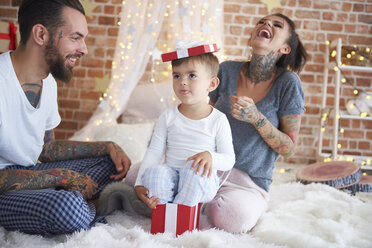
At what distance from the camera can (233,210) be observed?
1.37m

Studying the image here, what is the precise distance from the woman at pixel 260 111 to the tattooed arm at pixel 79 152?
0.46 metres

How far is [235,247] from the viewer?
1.18 metres

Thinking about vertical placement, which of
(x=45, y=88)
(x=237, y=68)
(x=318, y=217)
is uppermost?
(x=237, y=68)

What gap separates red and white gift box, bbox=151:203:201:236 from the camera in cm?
126

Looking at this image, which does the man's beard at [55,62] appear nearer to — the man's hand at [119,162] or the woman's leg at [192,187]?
the man's hand at [119,162]

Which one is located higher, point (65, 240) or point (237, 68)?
point (237, 68)

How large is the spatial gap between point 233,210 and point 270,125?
405 mm

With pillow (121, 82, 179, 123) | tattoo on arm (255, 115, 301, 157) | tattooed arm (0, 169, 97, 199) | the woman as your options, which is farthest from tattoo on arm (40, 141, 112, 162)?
pillow (121, 82, 179, 123)

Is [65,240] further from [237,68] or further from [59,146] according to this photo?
[237,68]

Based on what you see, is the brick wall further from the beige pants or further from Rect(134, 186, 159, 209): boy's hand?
Rect(134, 186, 159, 209): boy's hand

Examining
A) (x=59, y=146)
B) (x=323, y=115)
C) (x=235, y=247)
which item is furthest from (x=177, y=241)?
(x=323, y=115)

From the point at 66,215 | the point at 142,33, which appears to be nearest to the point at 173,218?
the point at 66,215

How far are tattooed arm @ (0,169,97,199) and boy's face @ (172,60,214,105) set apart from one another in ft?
1.77

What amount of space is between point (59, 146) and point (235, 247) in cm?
96
